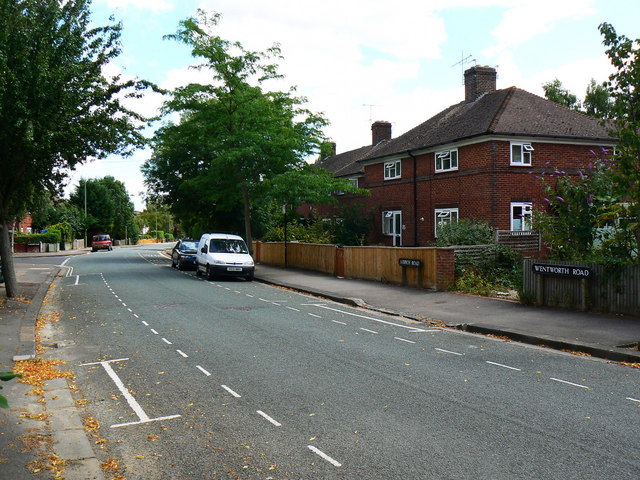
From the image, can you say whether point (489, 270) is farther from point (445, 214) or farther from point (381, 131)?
point (381, 131)

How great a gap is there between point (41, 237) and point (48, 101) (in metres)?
51.6

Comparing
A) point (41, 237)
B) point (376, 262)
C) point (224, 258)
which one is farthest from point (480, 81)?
point (41, 237)

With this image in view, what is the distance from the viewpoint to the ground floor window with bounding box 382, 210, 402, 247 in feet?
104

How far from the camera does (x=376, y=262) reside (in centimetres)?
2089

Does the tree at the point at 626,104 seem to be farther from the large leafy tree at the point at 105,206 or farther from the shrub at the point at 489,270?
the large leafy tree at the point at 105,206

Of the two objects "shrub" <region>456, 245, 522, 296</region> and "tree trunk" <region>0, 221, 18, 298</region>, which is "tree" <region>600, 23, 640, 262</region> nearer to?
"shrub" <region>456, 245, 522, 296</region>

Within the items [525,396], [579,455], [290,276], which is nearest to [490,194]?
[290,276]

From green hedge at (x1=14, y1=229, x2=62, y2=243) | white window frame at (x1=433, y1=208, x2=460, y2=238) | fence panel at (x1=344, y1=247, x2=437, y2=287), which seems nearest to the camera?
fence panel at (x1=344, y1=247, x2=437, y2=287)

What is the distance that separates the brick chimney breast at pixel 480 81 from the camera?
31.0m

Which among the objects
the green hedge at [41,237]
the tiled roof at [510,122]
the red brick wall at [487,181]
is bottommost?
the green hedge at [41,237]

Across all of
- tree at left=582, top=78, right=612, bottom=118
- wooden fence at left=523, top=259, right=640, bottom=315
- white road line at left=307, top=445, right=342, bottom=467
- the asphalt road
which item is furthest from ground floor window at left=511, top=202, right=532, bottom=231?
tree at left=582, top=78, right=612, bottom=118

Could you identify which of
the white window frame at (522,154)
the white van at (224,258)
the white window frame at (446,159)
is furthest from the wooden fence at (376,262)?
the white window frame at (522,154)

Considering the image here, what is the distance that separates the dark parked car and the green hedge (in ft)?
113

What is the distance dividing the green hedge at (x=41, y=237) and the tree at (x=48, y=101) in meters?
47.0
